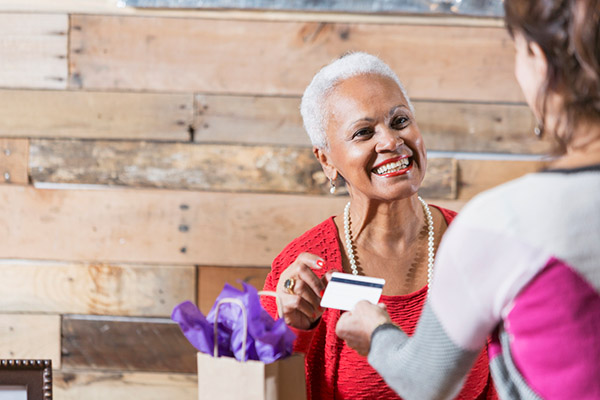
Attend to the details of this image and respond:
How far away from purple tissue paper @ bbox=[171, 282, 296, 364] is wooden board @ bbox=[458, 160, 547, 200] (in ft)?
4.23

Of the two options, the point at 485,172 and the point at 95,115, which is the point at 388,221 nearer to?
the point at 485,172

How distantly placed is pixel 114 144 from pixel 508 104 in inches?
56.0

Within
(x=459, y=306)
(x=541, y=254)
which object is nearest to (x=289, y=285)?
(x=459, y=306)

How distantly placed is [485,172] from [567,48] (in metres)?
1.58

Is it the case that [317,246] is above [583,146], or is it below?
below

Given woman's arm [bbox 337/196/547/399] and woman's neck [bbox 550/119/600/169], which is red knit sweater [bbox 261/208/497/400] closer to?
woman's arm [bbox 337/196/547/399]

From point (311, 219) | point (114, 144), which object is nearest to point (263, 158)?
point (311, 219)

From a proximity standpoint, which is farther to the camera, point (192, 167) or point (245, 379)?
point (192, 167)

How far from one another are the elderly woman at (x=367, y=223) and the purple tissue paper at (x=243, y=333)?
0.27 meters

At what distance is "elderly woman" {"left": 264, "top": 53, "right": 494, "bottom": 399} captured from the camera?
64.4 inches

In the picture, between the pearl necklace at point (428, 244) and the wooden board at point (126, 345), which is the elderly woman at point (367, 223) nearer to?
the pearl necklace at point (428, 244)

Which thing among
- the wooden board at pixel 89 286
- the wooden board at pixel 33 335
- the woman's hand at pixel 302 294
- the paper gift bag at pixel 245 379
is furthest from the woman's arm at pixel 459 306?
the wooden board at pixel 33 335

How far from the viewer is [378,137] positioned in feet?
5.52

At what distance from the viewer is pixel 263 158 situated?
237 centimetres
